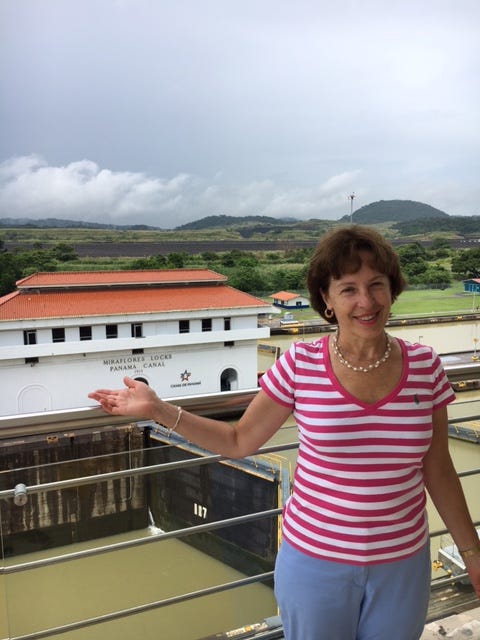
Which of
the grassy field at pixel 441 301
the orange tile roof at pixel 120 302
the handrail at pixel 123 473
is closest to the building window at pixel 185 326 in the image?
the orange tile roof at pixel 120 302

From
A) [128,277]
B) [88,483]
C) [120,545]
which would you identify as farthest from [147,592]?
[128,277]

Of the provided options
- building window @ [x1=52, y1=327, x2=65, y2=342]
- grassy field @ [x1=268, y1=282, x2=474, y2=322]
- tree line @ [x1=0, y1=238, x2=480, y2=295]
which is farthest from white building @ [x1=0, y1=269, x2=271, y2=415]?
grassy field @ [x1=268, y1=282, x2=474, y2=322]

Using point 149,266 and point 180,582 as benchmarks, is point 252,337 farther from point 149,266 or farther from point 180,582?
point 180,582

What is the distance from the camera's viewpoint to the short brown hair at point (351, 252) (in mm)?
730

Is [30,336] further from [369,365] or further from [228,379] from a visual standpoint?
[369,365]

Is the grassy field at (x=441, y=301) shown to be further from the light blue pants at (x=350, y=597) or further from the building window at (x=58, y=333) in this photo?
the light blue pants at (x=350, y=597)

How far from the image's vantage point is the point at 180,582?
1.23 m

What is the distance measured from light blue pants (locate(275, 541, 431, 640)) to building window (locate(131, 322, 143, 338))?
16.1m

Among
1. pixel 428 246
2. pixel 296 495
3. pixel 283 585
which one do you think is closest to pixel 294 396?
pixel 296 495

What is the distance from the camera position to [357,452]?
2.23 ft

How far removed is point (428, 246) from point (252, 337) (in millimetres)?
6698

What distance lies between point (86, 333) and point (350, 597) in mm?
16053

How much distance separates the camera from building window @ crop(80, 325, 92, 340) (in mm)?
15906

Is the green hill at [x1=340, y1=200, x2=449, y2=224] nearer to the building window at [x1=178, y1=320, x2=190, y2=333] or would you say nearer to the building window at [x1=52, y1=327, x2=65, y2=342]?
the building window at [x1=178, y1=320, x2=190, y2=333]
